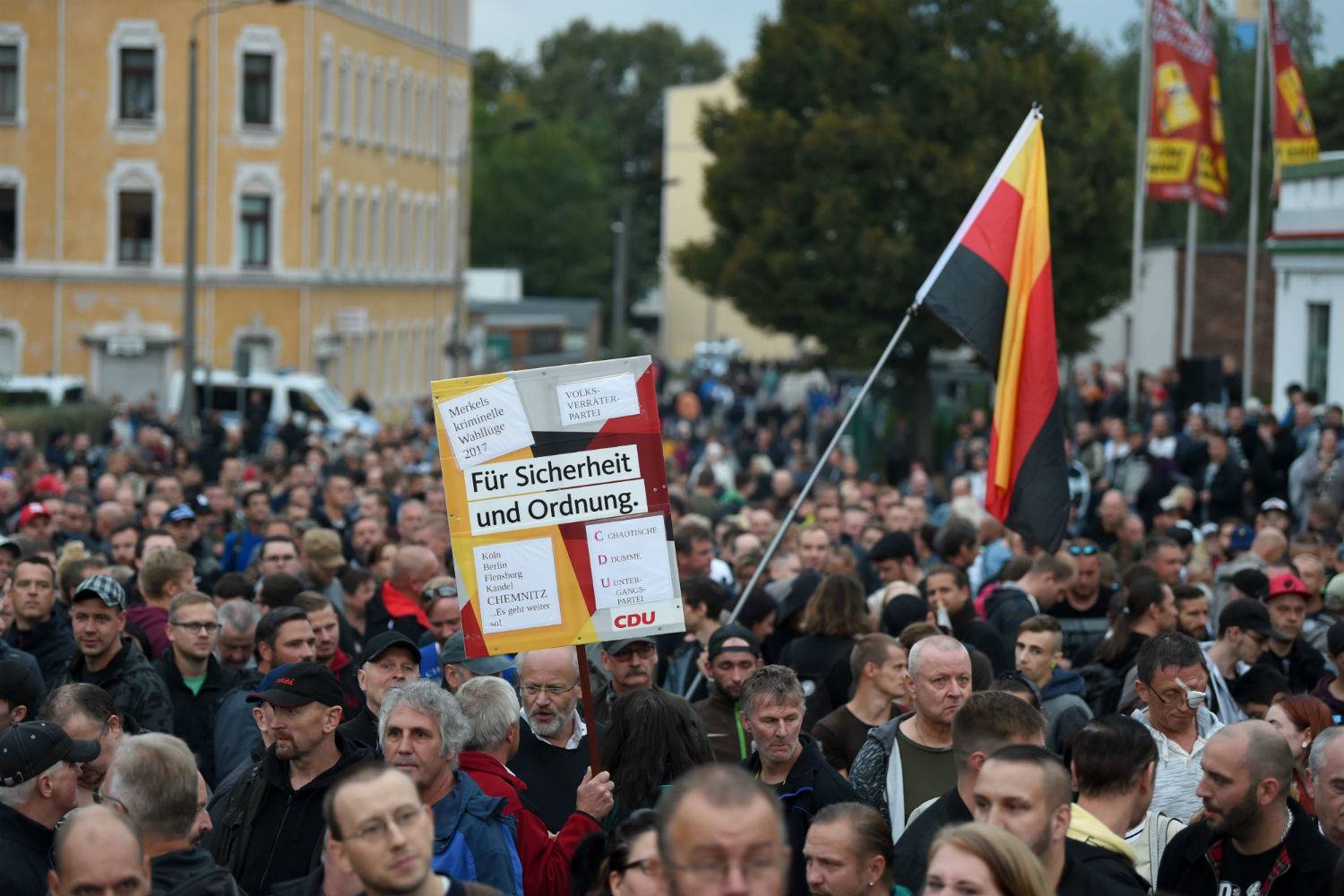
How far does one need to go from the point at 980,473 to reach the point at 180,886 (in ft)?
66.2

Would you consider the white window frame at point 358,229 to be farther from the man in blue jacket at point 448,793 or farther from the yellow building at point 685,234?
the man in blue jacket at point 448,793

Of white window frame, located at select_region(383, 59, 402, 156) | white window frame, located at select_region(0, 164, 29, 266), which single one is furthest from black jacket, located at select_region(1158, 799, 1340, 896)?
white window frame, located at select_region(383, 59, 402, 156)

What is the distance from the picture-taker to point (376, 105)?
58.4 m

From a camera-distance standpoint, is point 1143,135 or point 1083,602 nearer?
point 1083,602

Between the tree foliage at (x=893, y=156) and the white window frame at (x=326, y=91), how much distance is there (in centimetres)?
1437

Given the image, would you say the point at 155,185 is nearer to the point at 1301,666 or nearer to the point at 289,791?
the point at 1301,666

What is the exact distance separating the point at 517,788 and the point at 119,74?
4817cm

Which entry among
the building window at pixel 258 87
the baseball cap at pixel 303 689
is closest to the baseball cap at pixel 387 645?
the baseball cap at pixel 303 689

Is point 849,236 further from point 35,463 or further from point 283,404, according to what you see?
point 35,463

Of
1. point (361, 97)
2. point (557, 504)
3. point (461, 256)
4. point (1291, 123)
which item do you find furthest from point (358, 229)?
point (557, 504)

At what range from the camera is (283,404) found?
40.2m

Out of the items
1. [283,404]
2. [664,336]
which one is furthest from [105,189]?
[664,336]

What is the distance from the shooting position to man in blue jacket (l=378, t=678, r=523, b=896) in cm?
676

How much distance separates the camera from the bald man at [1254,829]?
6684 millimetres
